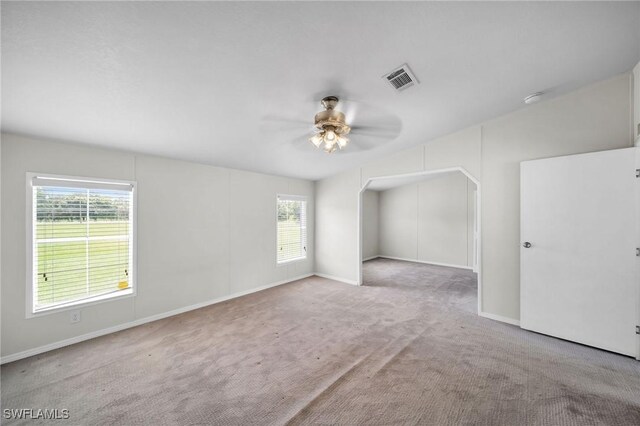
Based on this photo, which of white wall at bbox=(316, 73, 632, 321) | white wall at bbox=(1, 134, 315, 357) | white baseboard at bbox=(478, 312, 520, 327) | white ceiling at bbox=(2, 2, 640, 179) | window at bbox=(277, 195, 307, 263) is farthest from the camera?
window at bbox=(277, 195, 307, 263)

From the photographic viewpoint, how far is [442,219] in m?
7.32

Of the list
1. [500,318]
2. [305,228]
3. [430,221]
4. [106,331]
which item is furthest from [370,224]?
[106,331]

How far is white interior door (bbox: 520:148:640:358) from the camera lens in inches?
99.5

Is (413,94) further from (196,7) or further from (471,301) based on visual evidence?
(471,301)

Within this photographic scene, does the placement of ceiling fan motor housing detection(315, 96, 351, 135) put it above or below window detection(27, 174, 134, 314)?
above

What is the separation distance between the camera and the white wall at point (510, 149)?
109 inches

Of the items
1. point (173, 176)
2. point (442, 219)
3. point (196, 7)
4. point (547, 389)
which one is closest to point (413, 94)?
point (196, 7)

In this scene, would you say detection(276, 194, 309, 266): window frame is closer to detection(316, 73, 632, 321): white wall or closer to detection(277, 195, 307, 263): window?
detection(277, 195, 307, 263): window

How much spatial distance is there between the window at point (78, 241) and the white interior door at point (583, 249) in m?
5.19

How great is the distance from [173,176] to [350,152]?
2800 mm

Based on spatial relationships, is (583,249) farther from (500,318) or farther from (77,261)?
(77,261)

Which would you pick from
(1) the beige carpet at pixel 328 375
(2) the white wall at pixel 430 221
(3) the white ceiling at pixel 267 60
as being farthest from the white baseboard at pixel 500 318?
(2) the white wall at pixel 430 221

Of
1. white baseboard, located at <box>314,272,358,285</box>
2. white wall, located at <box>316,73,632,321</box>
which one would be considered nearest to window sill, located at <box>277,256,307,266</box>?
white baseboard, located at <box>314,272,358,285</box>

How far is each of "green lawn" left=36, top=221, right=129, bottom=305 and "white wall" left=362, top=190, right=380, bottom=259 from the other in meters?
6.27
